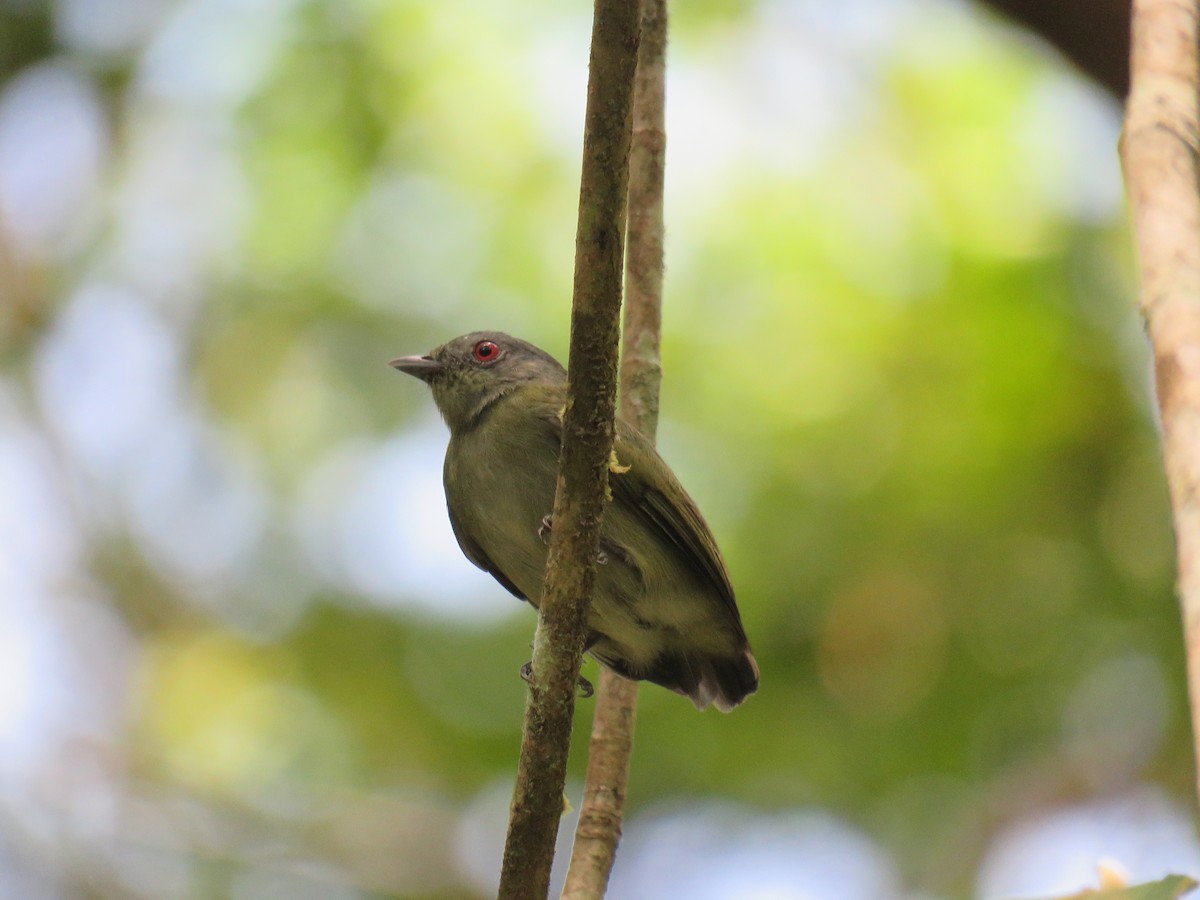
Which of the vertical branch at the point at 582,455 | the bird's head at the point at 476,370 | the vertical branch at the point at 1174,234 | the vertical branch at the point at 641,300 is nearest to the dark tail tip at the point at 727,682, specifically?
the vertical branch at the point at 641,300

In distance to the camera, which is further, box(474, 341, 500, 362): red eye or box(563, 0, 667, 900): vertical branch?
box(474, 341, 500, 362): red eye

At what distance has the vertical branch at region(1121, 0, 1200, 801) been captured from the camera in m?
2.03

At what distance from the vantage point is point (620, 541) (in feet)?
15.0

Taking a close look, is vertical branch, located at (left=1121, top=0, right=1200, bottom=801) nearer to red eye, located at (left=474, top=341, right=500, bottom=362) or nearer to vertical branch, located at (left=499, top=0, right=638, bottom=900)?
vertical branch, located at (left=499, top=0, right=638, bottom=900)

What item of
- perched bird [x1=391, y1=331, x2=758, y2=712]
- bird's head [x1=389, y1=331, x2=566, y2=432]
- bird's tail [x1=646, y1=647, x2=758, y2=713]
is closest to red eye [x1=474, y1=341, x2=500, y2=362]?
bird's head [x1=389, y1=331, x2=566, y2=432]

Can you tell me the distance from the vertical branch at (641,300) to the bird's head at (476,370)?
393 mm

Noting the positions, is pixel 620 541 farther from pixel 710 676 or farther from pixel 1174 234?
pixel 1174 234

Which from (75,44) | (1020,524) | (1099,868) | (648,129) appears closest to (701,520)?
(648,129)

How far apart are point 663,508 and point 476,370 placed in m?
1.18

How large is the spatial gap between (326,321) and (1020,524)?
437 centimetres

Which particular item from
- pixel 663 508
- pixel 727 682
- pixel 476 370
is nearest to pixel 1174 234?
pixel 663 508

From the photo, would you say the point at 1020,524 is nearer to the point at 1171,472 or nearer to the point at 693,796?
the point at 693,796

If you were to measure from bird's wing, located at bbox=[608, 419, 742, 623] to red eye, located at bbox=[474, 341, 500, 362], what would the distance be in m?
1.05

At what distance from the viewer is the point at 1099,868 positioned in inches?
111
